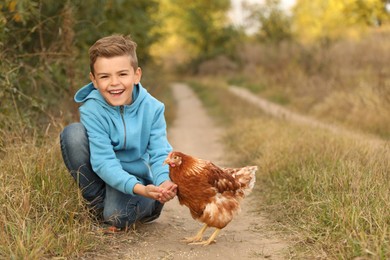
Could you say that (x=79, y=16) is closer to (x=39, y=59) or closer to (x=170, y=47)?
(x=39, y=59)

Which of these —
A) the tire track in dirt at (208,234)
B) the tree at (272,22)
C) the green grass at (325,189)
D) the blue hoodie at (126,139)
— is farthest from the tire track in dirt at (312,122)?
the tree at (272,22)

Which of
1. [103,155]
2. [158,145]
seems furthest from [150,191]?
[158,145]

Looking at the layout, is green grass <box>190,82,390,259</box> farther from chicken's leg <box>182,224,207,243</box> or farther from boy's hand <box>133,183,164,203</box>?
boy's hand <box>133,183,164,203</box>

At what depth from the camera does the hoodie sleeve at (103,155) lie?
12.6 ft

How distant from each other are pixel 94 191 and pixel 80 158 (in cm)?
31

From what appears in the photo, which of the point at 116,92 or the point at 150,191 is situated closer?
the point at 150,191

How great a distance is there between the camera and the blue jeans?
4.01 metres

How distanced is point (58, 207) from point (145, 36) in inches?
482

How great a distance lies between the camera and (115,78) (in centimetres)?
396

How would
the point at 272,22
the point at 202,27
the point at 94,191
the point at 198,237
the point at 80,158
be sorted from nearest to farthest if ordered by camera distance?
the point at 198,237, the point at 80,158, the point at 94,191, the point at 272,22, the point at 202,27

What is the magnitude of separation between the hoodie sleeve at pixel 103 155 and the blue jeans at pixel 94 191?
10 centimetres

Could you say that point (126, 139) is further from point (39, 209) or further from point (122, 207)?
point (39, 209)

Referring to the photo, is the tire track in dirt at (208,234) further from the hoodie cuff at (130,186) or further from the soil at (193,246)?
the hoodie cuff at (130,186)

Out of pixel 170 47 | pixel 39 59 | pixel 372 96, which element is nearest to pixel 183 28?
pixel 170 47
